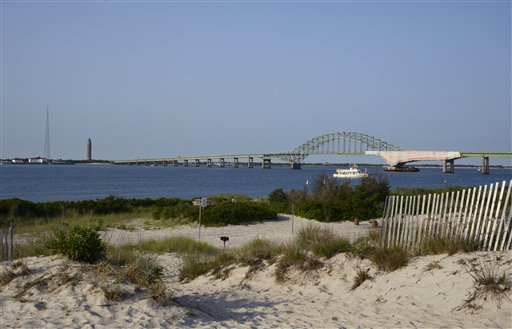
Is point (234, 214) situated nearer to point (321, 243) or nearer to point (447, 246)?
point (321, 243)

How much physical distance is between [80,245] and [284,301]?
11.7 feet

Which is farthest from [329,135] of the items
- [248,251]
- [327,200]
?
[248,251]

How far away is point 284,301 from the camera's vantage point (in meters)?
10.9

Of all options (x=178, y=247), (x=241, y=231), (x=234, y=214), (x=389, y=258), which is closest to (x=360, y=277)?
(x=389, y=258)

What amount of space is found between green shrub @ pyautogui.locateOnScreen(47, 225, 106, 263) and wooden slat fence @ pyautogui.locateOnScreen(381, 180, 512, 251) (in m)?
5.90

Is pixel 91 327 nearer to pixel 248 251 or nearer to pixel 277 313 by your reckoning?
pixel 277 313

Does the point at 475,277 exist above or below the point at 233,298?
above

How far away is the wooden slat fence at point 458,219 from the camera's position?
1121 centimetres

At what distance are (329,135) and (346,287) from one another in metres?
138

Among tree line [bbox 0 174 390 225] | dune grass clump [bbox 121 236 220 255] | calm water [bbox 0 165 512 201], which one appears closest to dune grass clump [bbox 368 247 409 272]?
dune grass clump [bbox 121 236 220 255]

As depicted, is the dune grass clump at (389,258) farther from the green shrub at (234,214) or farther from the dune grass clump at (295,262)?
the green shrub at (234,214)

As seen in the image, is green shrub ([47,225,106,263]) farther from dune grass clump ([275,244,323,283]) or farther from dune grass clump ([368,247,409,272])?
dune grass clump ([368,247,409,272])

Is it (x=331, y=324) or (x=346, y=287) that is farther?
(x=346, y=287)

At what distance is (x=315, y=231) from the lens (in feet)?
44.8
